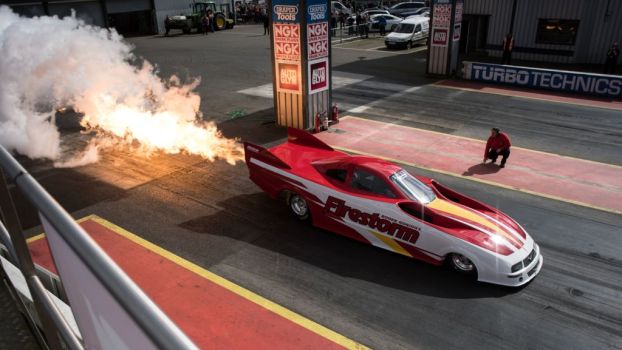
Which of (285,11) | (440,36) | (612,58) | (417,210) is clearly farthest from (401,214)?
(612,58)

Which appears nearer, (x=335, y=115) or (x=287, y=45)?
(x=287, y=45)

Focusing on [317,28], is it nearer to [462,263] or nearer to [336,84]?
[336,84]

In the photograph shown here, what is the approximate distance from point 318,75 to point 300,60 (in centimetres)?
96

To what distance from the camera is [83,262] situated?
1.34m

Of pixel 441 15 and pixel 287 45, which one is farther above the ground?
pixel 441 15

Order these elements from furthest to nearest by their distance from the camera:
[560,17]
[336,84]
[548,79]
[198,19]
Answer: [198,19] → [560,17] → [336,84] → [548,79]

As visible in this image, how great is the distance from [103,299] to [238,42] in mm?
38552

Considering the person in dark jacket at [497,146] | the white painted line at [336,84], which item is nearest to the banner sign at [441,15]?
the white painted line at [336,84]

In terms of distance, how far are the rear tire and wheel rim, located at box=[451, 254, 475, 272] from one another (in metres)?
3.25

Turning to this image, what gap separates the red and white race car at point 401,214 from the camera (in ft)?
26.3

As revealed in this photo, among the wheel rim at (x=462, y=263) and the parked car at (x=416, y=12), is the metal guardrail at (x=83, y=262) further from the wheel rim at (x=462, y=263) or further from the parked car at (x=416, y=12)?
the parked car at (x=416, y=12)

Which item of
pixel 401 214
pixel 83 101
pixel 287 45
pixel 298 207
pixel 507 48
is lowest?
pixel 298 207

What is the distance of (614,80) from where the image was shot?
66.6 feet

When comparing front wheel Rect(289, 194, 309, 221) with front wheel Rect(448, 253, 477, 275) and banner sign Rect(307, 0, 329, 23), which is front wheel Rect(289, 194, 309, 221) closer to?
front wheel Rect(448, 253, 477, 275)
